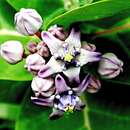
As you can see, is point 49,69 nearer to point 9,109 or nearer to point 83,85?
point 83,85

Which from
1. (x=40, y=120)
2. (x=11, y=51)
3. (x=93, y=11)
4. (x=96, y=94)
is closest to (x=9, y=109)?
(x=40, y=120)

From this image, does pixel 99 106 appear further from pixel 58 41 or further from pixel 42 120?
pixel 58 41

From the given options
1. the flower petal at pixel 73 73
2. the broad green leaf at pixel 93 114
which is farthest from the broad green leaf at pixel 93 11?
the broad green leaf at pixel 93 114

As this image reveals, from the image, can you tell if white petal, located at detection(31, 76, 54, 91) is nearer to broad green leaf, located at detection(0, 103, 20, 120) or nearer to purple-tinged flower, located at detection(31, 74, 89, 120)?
purple-tinged flower, located at detection(31, 74, 89, 120)

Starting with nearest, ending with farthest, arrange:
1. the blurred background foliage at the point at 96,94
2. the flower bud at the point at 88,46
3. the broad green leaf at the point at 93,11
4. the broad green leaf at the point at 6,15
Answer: the broad green leaf at the point at 93,11 < the flower bud at the point at 88,46 < the blurred background foliage at the point at 96,94 < the broad green leaf at the point at 6,15

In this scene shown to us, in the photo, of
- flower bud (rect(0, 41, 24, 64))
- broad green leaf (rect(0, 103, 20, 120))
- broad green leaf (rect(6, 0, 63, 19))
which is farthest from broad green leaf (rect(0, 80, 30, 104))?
flower bud (rect(0, 41, 24, 64))

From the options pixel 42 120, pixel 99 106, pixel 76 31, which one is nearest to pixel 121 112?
pixel 99 106

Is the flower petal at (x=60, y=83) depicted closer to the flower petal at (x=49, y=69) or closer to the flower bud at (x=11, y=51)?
the flower petal at (x=49, y=69)
